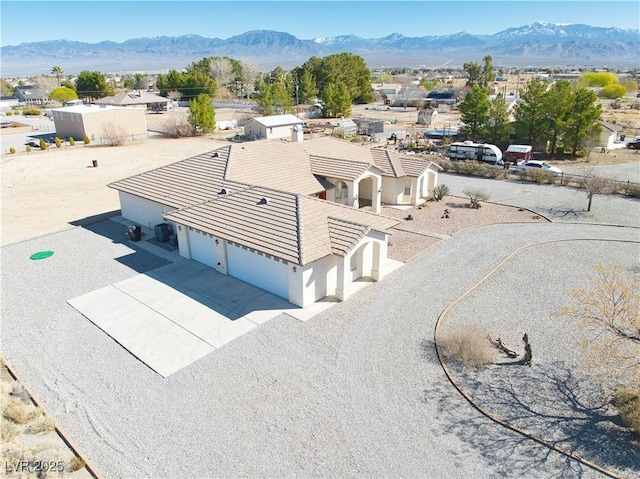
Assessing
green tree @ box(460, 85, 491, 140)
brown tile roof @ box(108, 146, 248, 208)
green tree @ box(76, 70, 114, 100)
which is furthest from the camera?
green tree @ box(76, 70, 114, 100)

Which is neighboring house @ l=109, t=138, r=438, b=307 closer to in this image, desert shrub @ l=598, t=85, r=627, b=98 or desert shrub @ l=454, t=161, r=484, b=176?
desert shrub @ l=454, t=161, r=484, b=176

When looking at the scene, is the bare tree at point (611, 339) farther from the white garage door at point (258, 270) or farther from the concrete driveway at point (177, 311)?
the white garage door at point (258, 270)

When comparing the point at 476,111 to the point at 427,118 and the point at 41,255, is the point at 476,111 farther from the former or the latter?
the point at 41,255

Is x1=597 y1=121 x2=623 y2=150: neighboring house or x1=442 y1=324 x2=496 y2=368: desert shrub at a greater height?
x1=597 y1=121 x2=623 y2=150: neighboring house

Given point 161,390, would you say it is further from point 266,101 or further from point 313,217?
point 266,101

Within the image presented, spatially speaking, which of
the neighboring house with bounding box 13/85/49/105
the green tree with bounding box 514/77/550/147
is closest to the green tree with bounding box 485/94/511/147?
the green tree with bounding box 514/77/550/147
